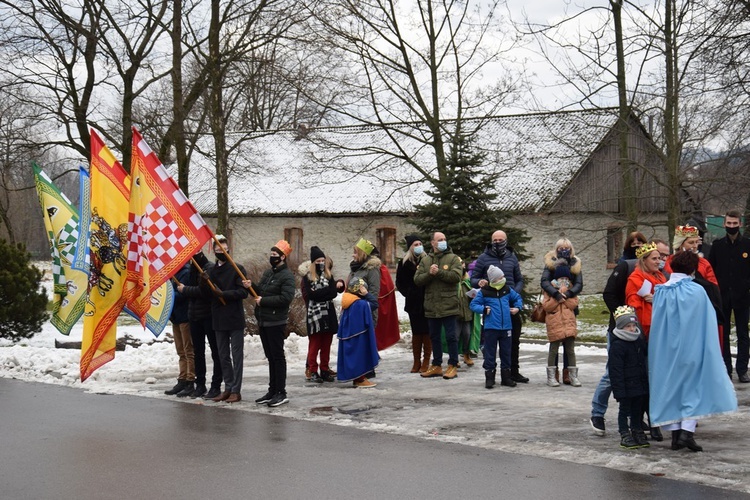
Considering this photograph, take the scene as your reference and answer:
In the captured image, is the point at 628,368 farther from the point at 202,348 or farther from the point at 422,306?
the point at 202,348

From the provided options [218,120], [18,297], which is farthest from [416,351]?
[218,120]

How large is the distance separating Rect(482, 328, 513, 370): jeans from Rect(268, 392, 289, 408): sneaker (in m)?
2.55

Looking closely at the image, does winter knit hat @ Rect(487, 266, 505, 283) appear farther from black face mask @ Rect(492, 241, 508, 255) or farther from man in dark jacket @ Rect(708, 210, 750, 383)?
man in dark jacket @ Rect(708, 210, 750, 383)

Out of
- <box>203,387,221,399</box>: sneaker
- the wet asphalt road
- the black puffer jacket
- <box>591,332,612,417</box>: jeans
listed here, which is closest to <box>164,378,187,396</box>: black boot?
<box>203,387,221,399</box>: sneaker

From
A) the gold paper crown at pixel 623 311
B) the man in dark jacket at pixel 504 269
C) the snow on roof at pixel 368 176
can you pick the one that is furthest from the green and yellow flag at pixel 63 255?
the snow on roof at pixel 368 176

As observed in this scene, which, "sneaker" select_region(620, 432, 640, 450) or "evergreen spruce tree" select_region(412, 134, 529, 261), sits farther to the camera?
"evergreen spruce tree" select_region(412, 134, 529, 261)

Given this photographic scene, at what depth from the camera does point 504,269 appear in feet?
41.1

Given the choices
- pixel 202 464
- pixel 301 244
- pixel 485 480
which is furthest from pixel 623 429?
pixel 301 244

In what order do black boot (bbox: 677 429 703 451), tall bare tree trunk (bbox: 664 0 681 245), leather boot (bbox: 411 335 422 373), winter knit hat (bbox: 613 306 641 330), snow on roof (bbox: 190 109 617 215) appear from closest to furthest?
1. black boot (bbox: 677 429 703 451)
2. winter knit hat (bbox: 613 306 641 330)
3. leather boot (bbox: 411 335 422 373)
4. tall bare tree trunk (bbox: 664 0 681 245)
5. snow on roof (bbox: 190 109 617 215)

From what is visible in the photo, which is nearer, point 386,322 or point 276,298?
point 276,298

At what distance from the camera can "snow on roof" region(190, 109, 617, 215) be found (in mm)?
37031

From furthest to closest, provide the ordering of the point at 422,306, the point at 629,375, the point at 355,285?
the point at 422,306 < the point at 355,285 < the point at 629,375

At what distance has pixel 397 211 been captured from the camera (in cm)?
3900

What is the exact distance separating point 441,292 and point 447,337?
0.61 meters
